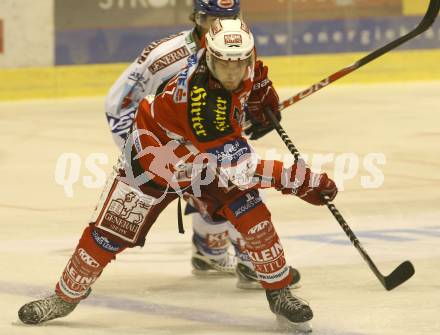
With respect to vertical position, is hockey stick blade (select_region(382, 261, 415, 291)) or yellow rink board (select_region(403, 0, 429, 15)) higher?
hockey stick blade (select_region(382, 261, 415, 291))

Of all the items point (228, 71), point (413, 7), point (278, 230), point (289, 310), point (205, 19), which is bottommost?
point (413, 7)

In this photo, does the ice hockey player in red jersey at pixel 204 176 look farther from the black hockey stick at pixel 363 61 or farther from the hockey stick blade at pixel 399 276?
the black hockey stick at pixel 363 61

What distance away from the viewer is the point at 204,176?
534cm

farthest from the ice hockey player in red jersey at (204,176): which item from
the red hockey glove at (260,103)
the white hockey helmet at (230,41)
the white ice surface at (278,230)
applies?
the red hockey glove at (260,103)

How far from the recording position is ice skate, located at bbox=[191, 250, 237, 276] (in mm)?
6316

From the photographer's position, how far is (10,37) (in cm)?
1177

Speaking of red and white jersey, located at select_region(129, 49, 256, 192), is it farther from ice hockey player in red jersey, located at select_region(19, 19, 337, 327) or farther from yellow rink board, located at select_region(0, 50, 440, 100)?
yellow rink board, located at select_region(0, 50, 440, 100)

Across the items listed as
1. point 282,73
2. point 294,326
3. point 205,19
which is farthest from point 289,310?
point 282,73

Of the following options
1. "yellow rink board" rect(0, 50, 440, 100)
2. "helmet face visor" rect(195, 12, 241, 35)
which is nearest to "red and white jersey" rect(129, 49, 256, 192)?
"helmet face visor" rect(195, 12, 241, 35)

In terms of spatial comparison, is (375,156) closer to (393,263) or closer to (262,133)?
(393,263)

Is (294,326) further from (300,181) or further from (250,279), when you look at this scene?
(250,279)

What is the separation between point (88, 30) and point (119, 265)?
5.90 metres

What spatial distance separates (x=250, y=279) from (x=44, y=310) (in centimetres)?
107

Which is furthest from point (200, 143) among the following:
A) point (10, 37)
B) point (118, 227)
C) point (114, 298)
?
point (10, 37)
